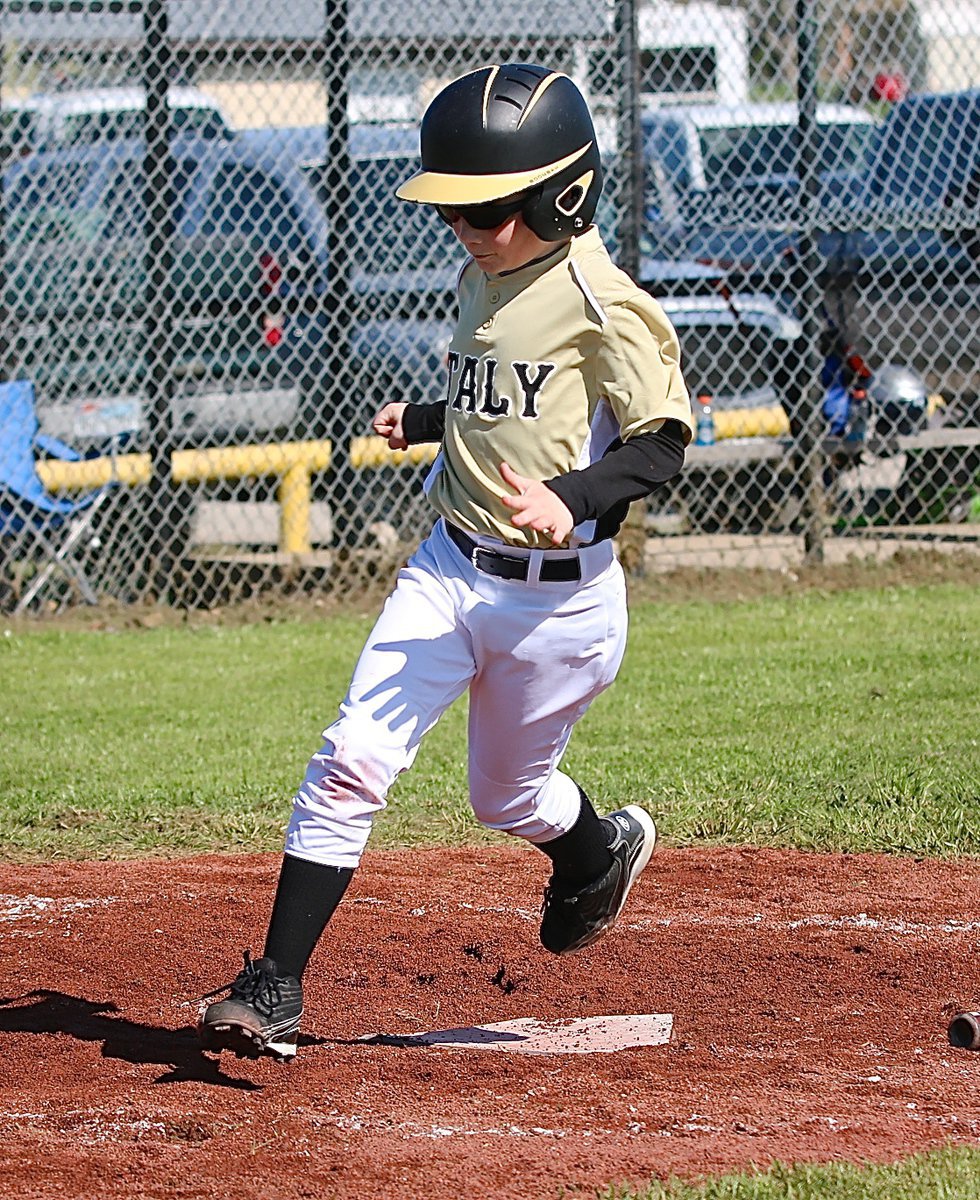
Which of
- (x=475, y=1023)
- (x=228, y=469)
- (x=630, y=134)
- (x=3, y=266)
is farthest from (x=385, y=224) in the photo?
(x=475, y=1023)

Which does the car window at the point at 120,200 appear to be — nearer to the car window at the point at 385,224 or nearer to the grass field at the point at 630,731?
the car window at the point at 385,224

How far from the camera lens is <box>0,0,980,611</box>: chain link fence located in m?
8.20

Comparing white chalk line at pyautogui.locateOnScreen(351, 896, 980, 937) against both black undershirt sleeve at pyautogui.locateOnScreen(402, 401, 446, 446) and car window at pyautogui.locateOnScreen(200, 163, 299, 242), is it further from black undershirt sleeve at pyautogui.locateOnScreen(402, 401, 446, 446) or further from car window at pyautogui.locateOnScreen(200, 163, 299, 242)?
car window at pyautogui.locateOnScreen(200, 163, 299, 242)

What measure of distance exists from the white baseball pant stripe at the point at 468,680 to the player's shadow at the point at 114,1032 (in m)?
0.45

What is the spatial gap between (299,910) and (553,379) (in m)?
1.10

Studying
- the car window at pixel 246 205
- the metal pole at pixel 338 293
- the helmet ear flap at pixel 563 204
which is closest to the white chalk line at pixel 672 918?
the helmet ear flap at pixel 563 204

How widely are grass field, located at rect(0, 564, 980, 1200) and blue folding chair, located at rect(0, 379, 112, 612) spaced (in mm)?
378

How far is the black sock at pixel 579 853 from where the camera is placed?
3.67m

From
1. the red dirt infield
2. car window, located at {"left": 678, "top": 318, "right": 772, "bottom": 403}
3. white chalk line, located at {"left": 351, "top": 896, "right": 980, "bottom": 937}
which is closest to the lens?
the red dirt infield

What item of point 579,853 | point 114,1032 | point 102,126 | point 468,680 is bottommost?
point 102,126

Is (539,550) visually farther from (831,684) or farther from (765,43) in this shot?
(765,43)

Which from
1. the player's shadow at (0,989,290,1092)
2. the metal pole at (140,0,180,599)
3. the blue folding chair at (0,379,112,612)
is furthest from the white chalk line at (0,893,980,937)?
the metal pole at (140,0,180,599)

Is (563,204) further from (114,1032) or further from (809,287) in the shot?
(809,287)

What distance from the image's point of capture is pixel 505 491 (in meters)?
3.23
